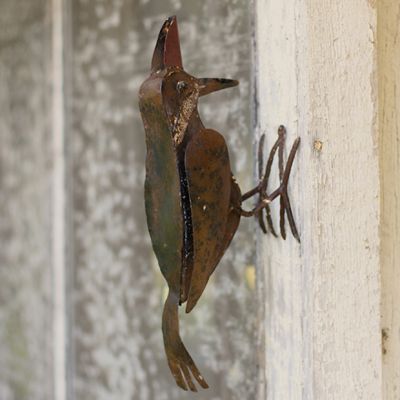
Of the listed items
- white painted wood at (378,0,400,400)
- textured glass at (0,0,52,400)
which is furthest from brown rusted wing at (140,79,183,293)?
textured glass at (0,0,52,400)

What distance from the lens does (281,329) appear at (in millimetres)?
647

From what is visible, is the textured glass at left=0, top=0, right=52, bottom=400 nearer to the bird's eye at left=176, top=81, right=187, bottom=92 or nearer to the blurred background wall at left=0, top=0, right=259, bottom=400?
the blurred background wall at left=0, top=0, right=259, bottom=400

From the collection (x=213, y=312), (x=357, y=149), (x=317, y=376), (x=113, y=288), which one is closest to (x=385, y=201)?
(x=357, y=149)

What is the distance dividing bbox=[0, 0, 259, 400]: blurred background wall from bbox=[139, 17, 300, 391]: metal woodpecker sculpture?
236 millimetres

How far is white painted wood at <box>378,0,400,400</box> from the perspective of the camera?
2.21 ft

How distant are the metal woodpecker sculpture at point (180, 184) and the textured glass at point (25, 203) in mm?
739

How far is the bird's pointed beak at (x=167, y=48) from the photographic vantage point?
56 centimetres

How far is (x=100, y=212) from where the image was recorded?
116cm

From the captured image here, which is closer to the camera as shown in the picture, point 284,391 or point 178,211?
point 178,211

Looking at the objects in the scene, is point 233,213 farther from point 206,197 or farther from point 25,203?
point 25,203

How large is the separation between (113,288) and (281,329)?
536 millimetres

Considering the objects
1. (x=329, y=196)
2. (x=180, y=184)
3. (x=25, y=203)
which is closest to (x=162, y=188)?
(x=180, y=184)

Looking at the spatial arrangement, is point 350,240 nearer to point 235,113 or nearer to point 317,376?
point 317,376

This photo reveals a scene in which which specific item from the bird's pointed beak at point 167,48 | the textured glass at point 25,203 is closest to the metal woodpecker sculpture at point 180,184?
the bird's pointed beak at point 167,48
